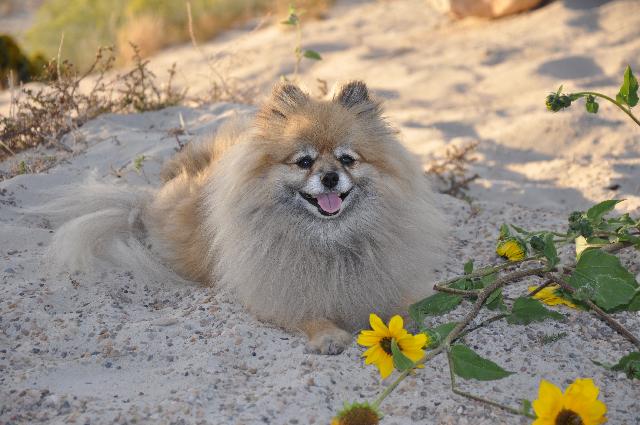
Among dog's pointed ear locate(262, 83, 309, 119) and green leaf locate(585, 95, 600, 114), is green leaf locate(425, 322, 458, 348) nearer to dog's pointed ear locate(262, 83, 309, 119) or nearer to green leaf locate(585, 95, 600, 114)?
green leaf locate(585, 95, 600, 114)

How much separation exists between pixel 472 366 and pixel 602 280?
0.62 m

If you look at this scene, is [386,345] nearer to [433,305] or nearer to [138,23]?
[433,305]

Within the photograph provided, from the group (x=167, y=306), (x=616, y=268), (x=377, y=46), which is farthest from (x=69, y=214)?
(x=377, y=46)

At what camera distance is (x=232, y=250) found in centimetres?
336

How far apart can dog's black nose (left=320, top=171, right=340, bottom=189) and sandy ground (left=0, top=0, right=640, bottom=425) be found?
0.70 meters

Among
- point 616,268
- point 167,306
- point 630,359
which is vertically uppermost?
point 616,268

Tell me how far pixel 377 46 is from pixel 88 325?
6.62 m

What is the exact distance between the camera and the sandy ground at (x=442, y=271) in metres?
2.53

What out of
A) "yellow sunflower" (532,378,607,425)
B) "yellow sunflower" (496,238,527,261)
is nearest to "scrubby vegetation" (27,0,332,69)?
"yellow sunflower" (496,238,527,261)

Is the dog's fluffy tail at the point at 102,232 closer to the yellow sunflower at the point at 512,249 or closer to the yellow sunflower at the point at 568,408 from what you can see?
the yellow sunflower at the point at 512,249

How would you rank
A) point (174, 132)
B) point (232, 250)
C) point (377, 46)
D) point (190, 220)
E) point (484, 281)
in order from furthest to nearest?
point (377, 46), point (174, 132), point (190, 220), point (232, 250), point (484, 281)

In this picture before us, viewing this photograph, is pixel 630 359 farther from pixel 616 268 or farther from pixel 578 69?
pixel 578 69

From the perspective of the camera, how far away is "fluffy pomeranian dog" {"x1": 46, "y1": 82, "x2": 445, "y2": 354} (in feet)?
10.4

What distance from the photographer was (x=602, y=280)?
8.16 feet
